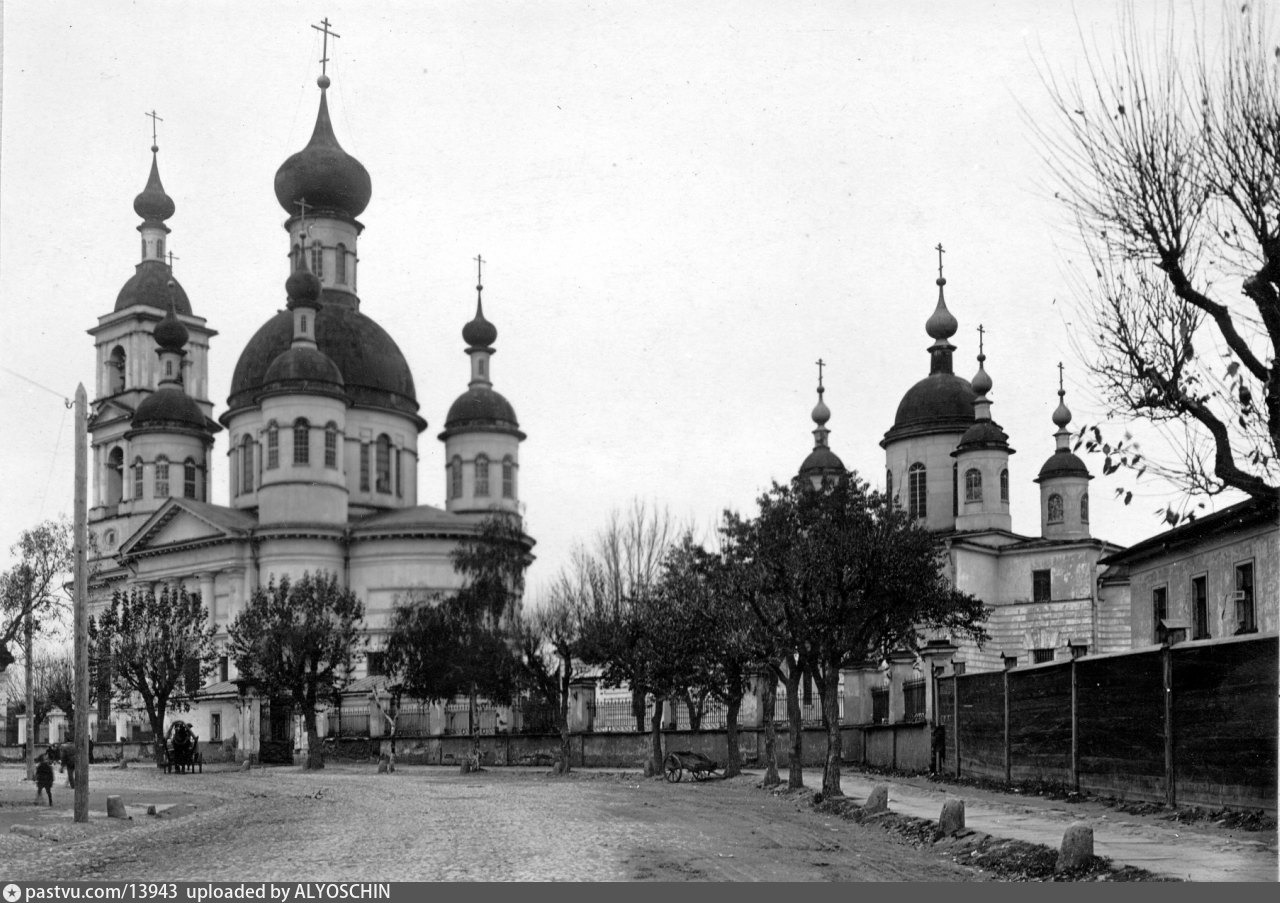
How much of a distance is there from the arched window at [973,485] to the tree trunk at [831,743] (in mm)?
34177

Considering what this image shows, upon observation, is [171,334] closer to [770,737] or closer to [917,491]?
[917,491]

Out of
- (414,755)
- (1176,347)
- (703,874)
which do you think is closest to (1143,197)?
(1176,347)

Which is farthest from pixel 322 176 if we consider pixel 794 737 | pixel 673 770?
pixel 794 737

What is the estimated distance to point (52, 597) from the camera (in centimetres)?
3431

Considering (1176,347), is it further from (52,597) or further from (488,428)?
(488,428)

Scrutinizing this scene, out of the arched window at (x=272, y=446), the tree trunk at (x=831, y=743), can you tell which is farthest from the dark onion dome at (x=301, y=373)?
the tree trunk at (x=831, y=743)

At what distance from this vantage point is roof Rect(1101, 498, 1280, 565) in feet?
101

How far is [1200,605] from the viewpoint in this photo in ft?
116

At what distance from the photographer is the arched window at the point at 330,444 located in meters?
70.4

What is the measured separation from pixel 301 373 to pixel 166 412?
12.1 metres

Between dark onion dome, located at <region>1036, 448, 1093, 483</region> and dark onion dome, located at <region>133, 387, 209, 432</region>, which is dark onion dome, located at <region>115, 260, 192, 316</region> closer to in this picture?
dark onion dome, located at <region>133, 387, 209, 432</region>

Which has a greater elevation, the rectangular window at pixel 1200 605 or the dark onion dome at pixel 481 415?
the dark onion dome at pixel 481 415

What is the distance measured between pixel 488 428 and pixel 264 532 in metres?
12.9

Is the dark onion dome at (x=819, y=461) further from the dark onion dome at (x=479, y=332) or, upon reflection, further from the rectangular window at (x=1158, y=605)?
the rectangular window at (x=1158, y=605)
